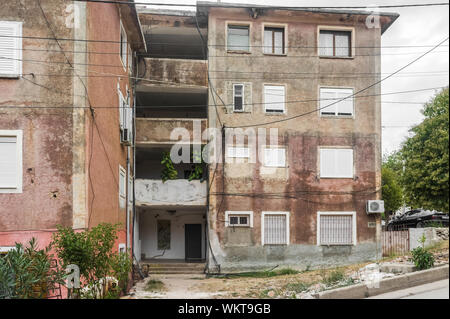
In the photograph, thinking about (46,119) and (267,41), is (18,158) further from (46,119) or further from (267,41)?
(267,41)

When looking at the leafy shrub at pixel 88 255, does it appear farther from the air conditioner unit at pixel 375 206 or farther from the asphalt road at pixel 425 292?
the air conditioner unit at pixel 375 206

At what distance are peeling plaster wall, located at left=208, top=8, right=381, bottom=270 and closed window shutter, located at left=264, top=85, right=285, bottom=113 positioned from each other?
0.21 m

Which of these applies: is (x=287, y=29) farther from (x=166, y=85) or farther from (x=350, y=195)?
(x=350, y=195)

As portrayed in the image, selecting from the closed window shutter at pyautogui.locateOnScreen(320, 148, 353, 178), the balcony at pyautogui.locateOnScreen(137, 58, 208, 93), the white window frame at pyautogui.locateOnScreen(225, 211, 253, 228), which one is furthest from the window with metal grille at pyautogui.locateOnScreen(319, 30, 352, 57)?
the white window frame at pyautogui.locateOnScreen(225, 211, 253, 228)

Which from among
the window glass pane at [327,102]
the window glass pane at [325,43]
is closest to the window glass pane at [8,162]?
the window glass pane at [327,102]

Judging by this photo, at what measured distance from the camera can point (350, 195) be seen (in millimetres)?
17328

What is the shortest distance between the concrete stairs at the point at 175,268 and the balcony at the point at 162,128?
4739 mm

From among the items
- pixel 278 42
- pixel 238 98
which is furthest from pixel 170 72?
pixel 278 42

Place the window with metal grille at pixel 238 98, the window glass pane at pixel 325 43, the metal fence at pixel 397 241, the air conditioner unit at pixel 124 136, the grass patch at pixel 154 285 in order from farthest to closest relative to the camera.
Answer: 1. the window glass pane at pixel 325 43
2. the window with metal grille at pixel 238 98
3. the air conditioner unit at pixel 124 136
4. the grass patch at pixel 154 285
5. the metal fence at pixel 397 241

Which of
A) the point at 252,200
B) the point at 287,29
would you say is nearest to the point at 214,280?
the point at 252,200

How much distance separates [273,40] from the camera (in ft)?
58.6

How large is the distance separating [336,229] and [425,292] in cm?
1120

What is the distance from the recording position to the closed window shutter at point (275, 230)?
676 inches

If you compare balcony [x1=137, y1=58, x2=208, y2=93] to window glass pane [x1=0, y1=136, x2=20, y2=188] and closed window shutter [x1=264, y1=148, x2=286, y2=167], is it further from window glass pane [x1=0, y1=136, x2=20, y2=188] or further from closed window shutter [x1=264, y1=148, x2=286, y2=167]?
window glass pane [x1=0, y1=136, x2=20, y2=188]
